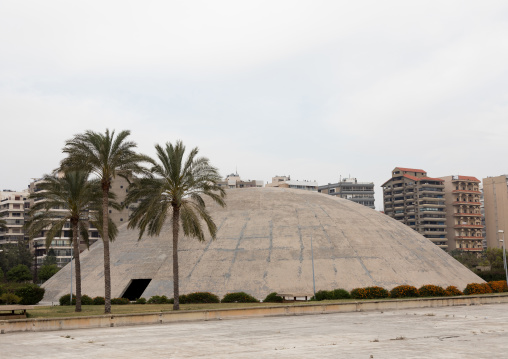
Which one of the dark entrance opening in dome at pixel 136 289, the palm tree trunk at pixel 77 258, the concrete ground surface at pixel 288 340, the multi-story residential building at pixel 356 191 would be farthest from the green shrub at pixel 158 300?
the multi-story residential building at pixel 356 191

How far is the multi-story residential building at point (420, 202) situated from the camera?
5778 inches

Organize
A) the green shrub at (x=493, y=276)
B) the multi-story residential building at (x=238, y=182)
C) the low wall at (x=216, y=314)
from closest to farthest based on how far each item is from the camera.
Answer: the low wall at (x=216, y=314), the green shrub at (x=493, y=276), the multi-story residential building at (x=238, y=182)

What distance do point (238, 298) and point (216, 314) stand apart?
10.7 meters

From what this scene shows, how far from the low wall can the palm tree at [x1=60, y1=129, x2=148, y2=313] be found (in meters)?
5.40

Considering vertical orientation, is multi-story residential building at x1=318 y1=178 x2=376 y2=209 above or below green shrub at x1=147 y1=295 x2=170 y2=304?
above

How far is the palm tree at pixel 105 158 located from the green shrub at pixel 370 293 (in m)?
19.3

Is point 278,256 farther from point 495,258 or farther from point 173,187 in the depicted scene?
point 495,258

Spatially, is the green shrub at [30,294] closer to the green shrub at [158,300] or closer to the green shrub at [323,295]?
the green shrub at [158,300]

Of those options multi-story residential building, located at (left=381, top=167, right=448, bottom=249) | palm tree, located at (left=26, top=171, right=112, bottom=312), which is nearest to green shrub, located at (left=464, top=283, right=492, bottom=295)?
palm tree, located at (left=26, top=171, right=112, bottom=312)

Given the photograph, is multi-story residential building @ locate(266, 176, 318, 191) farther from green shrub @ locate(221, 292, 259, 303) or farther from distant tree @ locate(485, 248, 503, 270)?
green shrub @ locate(221, 292, 259, 303)

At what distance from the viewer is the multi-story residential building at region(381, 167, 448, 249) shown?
481 ft

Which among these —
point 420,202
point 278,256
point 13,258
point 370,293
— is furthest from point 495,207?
point 13,258

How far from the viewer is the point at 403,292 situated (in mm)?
41938

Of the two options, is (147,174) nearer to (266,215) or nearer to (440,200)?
(266,215)
